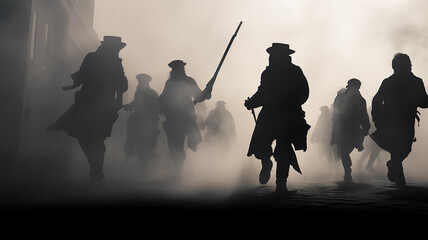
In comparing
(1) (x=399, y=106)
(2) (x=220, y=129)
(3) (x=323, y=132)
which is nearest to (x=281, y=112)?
(1) (x=399, y=106)

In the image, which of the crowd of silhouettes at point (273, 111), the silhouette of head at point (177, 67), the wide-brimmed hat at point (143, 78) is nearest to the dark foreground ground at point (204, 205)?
the crowd of silhouettes at point (273, 111)

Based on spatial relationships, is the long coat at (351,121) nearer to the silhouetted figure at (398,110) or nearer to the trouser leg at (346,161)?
the trouser leg at (346,161)

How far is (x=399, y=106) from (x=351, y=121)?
2454 mm

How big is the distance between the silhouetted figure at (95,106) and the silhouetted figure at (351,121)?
477 cm

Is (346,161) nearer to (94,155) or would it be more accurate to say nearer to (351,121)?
(351,121)

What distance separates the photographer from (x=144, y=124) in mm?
13086

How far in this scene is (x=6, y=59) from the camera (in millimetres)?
8930

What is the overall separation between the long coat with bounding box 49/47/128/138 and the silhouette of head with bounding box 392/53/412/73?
439 centimetres

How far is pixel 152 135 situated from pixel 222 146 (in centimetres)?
761

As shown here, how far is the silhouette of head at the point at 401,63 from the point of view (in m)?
8.76

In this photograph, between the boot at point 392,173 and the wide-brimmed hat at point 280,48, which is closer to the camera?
the wide-brimmed hat at point 280,48

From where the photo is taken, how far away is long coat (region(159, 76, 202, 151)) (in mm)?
11375

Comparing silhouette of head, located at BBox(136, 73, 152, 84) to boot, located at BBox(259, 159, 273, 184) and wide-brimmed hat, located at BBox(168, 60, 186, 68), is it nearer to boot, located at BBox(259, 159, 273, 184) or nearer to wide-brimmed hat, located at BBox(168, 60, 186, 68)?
wide-brimmed hat, located at BBox(168, 60, 186, 68)

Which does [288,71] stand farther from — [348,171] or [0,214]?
[0,214]
